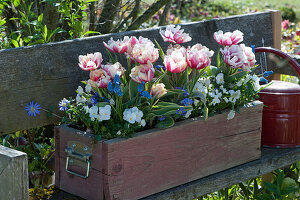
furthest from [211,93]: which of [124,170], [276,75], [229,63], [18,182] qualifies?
[276,75]

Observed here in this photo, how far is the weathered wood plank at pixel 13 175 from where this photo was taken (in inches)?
49.3

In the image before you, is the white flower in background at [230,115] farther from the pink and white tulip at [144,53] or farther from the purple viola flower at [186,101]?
the pink and white tulip at [144,53]

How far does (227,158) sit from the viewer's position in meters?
1.82

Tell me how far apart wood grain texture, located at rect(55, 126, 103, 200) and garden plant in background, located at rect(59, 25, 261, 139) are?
4cm

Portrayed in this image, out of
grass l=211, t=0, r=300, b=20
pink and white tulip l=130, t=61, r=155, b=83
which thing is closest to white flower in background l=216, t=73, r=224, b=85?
pink and white tulip l=130, t=61, r=155, b=83

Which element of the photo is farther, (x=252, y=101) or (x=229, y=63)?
(x=252, y=101)

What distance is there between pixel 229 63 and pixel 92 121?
0.54 m

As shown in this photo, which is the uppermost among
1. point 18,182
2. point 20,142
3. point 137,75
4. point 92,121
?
point 137,75

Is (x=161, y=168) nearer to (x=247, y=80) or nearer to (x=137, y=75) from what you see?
(x=137, y=75)

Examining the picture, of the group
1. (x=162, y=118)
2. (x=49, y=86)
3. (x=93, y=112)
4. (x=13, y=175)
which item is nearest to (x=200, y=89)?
(x=162, y=118)

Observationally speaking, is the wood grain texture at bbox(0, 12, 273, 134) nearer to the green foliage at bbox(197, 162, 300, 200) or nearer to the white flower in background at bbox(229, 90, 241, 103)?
the white flower in background at bbox(229, 90, 241, 103)

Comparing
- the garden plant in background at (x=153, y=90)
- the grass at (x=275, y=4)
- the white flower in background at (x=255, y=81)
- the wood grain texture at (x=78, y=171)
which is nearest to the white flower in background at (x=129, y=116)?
the garden plant in background at (x=153, y=90)

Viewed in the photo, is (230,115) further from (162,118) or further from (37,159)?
(37,159)

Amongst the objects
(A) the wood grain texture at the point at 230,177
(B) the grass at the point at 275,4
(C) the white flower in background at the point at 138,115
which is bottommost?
(A) the wood grain texture at the point at 230,177
